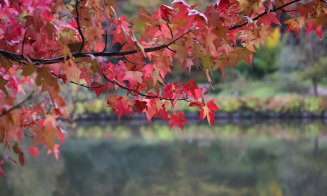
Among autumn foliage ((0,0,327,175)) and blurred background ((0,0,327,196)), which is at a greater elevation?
autumn foliage ((0,0,327,175))

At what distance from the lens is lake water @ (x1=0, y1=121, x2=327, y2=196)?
4234 mm

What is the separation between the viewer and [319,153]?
586cm

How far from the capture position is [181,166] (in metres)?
5.34

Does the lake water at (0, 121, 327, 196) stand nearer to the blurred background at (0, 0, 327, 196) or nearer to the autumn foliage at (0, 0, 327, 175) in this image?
the blurred background at (0, 0, 327, 196)

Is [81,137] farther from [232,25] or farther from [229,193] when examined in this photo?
[232,25]

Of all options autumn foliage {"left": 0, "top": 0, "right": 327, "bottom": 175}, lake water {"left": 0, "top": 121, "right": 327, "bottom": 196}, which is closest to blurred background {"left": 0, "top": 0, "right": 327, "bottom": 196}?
lake water {"left": 0, "top": 121, "right": 327, "bottom": 196}

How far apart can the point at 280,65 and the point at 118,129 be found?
23.2 ft

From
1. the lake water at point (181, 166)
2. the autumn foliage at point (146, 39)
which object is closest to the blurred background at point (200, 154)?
the lake water at point (181, 166)

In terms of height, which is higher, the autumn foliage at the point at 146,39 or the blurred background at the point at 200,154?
the autumn foliage at the point at 146,39

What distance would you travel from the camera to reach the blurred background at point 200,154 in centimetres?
433

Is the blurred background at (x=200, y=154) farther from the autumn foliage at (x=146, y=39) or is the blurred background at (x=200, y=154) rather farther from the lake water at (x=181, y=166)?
the autumn foliage at (x=146, y=39)

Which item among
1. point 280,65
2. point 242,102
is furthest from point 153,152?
point 280,65

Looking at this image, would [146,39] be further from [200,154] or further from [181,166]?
[200,154]

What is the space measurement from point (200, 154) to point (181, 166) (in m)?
0.91
